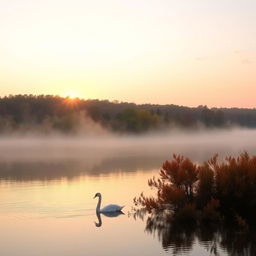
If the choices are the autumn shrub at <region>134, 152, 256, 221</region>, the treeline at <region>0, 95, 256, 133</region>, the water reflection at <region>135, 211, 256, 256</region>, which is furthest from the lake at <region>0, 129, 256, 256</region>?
the treeline at <region>0, 95, 256, 133</region>

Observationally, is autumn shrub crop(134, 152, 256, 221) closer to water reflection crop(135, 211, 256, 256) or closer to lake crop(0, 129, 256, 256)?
Result: water reflection crop(135, 211, 256, 256)

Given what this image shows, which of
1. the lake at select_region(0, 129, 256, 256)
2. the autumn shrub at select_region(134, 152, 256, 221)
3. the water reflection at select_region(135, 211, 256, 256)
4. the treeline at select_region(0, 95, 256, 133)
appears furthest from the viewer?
the treeline at select_region(0, 95, 256, 133)

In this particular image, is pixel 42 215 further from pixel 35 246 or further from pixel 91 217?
pixel 35 246

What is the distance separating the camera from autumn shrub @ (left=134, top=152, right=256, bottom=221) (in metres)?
12.2

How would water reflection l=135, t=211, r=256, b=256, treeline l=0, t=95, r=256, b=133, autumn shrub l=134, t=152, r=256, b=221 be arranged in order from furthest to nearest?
1. treeline l=0, t=95, r=256, b=133
2. autumn shrub l=134, t=152, r=256, b=221
3. water reflection l=135, t=211, r=256, b=256

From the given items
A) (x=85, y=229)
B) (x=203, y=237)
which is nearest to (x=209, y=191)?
(x=203, y=237)

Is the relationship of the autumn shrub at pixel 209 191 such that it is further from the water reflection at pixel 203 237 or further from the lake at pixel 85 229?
the lake at pixel 85 229

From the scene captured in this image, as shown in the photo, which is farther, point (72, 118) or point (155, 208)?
point (72, 118)

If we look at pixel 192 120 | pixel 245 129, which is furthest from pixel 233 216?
pixel 245 129

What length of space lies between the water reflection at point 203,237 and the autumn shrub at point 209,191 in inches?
13.2

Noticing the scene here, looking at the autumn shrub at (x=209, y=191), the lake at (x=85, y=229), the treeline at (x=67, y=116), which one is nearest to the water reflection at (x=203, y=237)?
the lake at (x=85, y=229)

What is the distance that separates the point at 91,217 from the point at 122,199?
3.03m

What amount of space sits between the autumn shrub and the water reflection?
0.33 metres

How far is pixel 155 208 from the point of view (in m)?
12.8
